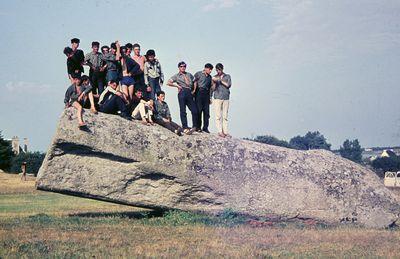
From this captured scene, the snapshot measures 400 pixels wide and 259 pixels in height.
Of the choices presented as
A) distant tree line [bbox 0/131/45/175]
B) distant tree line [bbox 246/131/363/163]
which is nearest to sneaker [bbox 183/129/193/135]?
distant tree line [bbox 0/131/45/175]

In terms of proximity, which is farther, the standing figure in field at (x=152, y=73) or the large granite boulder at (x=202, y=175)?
the standing figure in field at (x=152, y=73)

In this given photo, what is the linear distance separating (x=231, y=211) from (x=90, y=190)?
429cm

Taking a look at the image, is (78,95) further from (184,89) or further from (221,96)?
(221,96)

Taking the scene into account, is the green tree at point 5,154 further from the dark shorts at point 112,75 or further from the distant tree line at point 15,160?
the dark shorts at point 112,75

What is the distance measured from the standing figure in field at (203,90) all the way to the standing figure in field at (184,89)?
22 centimetres

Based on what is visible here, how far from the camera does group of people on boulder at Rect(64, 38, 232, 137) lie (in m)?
18.7

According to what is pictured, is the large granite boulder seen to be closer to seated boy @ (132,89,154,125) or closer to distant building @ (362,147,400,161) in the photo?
seated boy @ (132,89,154,125)

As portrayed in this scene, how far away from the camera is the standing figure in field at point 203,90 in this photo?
19391 mm

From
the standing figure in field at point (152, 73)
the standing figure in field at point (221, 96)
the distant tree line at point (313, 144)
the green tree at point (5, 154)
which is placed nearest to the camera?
the standing figure in field at point (152, 73)

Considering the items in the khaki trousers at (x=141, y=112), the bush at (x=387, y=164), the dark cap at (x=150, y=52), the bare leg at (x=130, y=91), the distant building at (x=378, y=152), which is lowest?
the khaki trousers at (x=141, y=112)

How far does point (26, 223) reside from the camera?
15883mm

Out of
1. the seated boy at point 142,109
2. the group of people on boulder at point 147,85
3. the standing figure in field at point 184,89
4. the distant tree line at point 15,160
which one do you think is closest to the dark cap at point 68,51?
the group of people on boulder at point 147,85

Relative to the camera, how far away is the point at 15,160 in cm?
7681

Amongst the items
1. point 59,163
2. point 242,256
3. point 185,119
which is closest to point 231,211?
point 185,119
